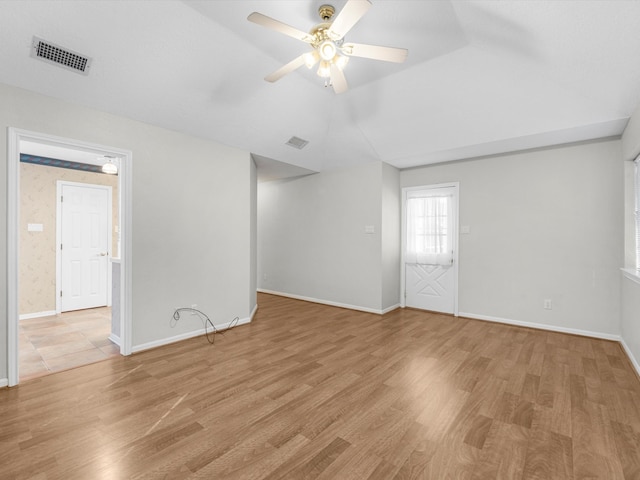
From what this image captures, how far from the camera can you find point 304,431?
→ 2045 mm

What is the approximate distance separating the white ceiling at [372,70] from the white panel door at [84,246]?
3.18m

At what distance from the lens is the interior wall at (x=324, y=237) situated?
17.4 ft

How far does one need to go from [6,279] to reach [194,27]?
276cm

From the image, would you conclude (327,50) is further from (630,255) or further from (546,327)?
(546,327)

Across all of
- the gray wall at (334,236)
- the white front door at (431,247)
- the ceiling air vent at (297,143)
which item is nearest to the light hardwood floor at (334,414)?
the white front door at (431,247)

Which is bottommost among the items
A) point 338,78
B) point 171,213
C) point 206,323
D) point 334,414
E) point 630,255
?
point 334,414

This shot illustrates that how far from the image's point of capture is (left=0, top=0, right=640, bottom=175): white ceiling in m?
2.38

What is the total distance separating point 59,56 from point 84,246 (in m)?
3.99

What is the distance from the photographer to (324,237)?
5.95m

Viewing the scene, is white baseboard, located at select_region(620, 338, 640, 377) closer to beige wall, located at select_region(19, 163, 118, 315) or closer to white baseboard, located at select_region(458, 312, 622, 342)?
white baseboard, located at select_region(458, 312, 622, 342)

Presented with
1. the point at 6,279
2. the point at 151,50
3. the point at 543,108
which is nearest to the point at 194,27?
the point at 151,50

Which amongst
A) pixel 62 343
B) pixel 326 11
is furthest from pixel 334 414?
pixel 62 343

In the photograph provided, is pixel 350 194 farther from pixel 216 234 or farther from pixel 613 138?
pixel 613 138

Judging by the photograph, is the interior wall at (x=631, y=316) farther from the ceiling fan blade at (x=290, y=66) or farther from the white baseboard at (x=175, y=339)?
the white baseboard at (x=175, y=339)
